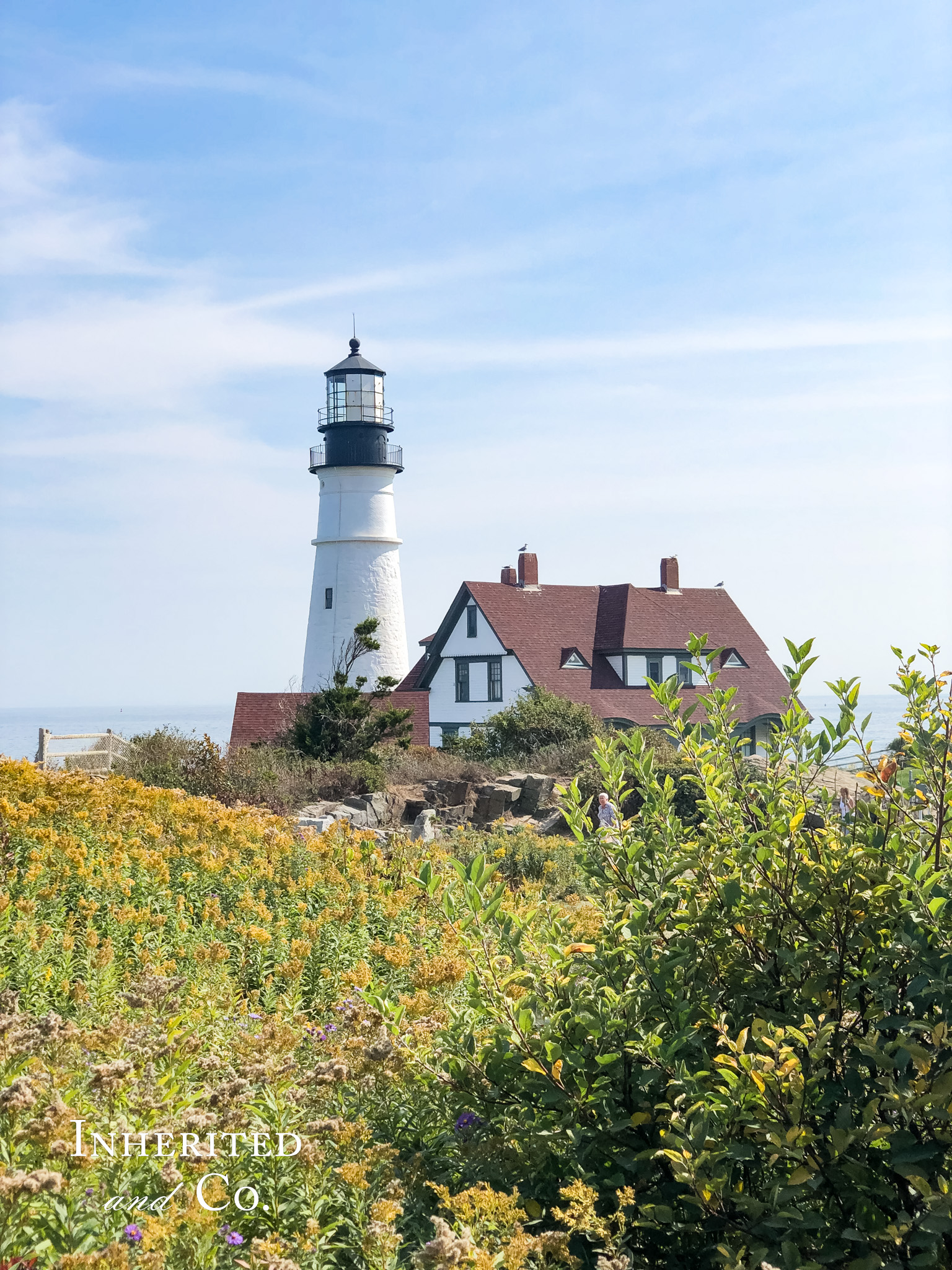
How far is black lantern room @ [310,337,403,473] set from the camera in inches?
1511

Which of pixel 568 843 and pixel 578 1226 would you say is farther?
pixel 568 843

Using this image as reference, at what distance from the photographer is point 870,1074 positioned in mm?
3186

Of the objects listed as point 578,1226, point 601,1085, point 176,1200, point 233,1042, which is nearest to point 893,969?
point 601,1085

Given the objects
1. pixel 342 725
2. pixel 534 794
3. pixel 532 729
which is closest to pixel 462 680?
pixel 532 729

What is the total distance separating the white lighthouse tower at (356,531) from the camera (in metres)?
37.8

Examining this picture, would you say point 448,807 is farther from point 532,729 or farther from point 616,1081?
point 616,1081

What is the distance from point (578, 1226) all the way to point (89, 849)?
19.0 ft

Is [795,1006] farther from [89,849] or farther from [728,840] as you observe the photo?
[89,849]

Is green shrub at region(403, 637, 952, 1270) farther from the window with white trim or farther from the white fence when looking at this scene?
the window with white trim

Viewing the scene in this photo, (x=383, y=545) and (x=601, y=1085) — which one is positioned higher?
(x=383, y=545)

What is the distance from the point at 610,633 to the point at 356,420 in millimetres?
11547

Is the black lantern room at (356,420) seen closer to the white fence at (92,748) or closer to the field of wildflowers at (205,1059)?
the white fence at (92,748)

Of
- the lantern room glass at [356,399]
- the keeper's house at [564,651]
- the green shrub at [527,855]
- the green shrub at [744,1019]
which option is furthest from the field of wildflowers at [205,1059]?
the lantern room glass at [356,399]

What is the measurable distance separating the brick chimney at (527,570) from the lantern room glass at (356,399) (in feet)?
23.1
